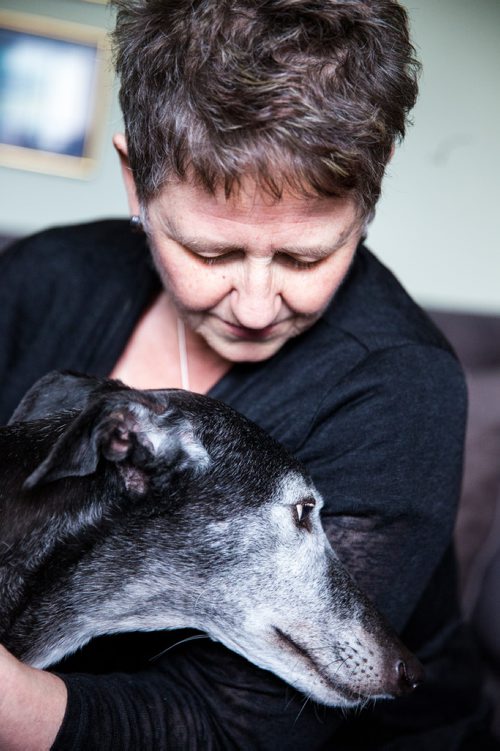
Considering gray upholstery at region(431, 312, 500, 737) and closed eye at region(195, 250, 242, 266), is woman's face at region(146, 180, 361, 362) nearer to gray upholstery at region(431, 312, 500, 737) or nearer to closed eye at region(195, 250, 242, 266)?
closed eye at region(195, 250, 242, 266)

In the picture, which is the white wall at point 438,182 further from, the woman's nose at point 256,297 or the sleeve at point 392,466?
the woman's nose at point 256,297

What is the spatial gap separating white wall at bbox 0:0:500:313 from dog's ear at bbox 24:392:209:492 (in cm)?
174

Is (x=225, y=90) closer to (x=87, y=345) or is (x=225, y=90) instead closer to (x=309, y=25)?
(x=309, y=25)

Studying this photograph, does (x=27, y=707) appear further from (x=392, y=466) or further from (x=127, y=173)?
(x=127, y=173)

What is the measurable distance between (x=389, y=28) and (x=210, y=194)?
14.2 inches

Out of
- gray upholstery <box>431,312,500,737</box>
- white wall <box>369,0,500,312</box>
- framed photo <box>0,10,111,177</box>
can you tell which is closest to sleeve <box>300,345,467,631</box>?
gray upholstery <box>431,312,500,737</box>

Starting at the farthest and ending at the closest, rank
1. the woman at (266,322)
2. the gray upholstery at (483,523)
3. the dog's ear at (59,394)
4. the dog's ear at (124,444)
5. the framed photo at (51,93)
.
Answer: the framed photo at (51,93)
the gray upholstery at (483,523)
the dog's ear at (59,394)
the woman at (266,322)
the dog's ear at (124,444)

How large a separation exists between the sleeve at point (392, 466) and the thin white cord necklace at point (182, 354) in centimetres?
29

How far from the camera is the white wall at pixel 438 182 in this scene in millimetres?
2959

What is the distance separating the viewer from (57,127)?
3.02 metres

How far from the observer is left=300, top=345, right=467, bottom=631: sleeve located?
155cm

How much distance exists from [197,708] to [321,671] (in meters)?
0.20

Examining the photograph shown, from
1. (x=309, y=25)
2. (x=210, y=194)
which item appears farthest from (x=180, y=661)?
(x=309, y=25)

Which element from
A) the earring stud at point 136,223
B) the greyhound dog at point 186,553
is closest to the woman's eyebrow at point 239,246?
the earring stud at point 136,223
